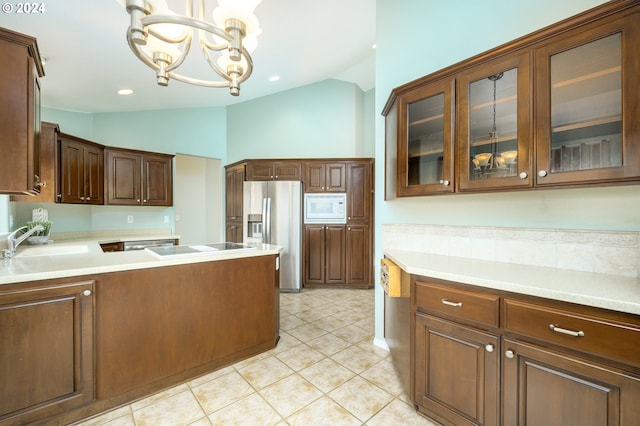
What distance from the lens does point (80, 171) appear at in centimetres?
328

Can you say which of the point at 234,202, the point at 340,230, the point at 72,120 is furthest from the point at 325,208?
the point at 72,120

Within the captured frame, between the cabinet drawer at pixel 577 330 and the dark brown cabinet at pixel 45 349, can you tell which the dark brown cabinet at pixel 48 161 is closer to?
the dark brown cabinet at pixel 45 349

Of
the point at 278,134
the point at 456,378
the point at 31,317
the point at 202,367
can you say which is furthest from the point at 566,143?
the point at 278,134

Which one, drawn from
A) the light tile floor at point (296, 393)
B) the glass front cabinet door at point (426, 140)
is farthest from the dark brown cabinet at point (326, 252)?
the glass front cabinet door at point (426, 140)

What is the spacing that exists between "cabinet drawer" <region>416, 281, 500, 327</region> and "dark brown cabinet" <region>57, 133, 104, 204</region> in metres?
3.91

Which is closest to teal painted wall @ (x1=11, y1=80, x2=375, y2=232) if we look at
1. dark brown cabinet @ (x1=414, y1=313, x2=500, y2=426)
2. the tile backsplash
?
the tile backsplash

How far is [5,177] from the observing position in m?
1.47

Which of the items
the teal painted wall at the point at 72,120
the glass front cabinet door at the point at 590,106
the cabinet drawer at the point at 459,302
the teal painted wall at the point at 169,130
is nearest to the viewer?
the glass front cabinet door at the point at 590,106

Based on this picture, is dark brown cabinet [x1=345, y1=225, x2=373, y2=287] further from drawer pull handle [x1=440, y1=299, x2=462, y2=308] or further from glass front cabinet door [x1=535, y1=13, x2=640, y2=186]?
glass front cabinet door [x1=535, y1=13, x2=640, y2=186]

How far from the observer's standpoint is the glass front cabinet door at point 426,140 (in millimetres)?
1699

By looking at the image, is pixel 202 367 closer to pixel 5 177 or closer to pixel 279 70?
pixel 5 177

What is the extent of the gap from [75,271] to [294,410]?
1510 mm

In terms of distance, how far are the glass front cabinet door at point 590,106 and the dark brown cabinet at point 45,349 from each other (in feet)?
8.59

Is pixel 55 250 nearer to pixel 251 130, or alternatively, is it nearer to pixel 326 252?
pixel 326 252
